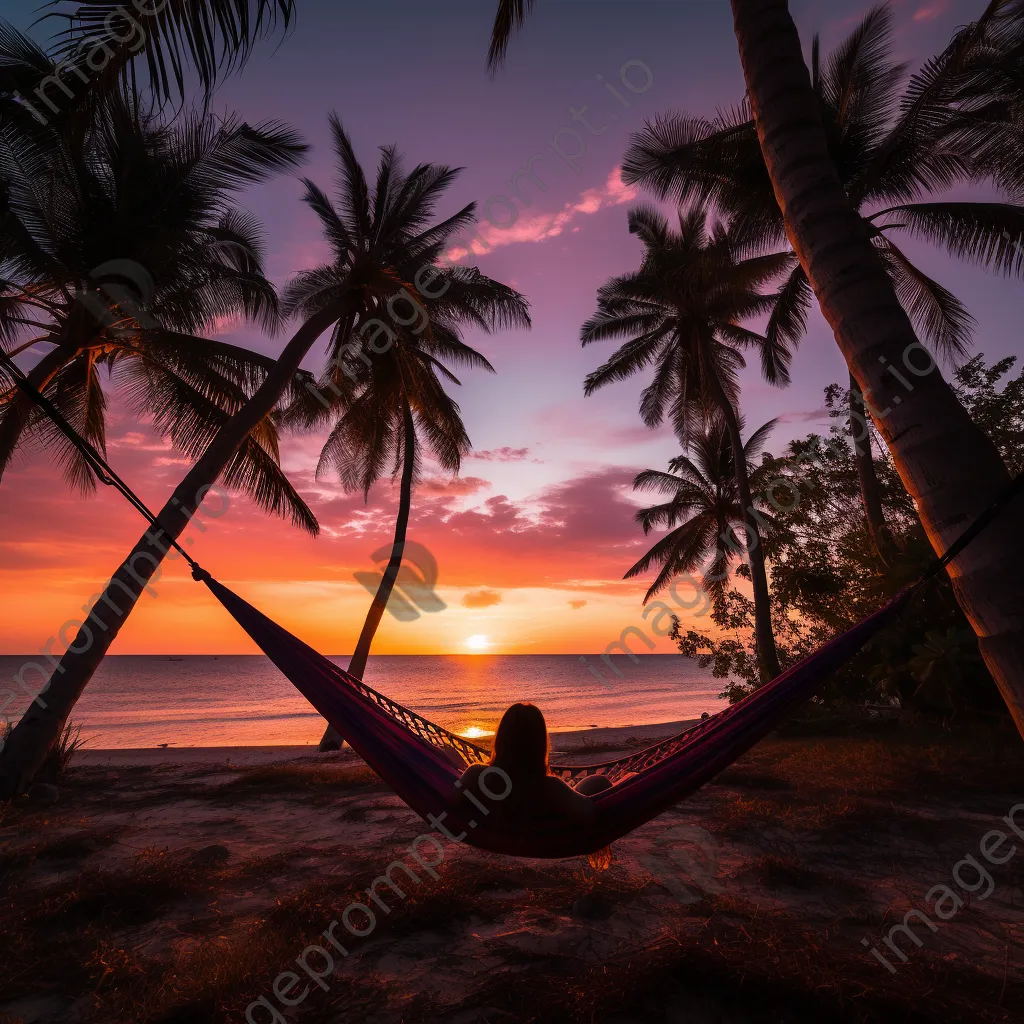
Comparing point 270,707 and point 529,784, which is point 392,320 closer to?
point 529,784

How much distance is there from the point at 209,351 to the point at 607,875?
5165 mm

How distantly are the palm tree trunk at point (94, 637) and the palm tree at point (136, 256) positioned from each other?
132 centimetres

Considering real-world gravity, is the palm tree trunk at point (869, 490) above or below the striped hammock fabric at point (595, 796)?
above

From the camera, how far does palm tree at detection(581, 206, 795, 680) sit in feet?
25.1

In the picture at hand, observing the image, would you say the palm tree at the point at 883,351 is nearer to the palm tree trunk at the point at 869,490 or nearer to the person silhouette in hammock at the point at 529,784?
the person silhouette in hammock at the point at 529,784

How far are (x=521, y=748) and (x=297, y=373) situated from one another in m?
5.79

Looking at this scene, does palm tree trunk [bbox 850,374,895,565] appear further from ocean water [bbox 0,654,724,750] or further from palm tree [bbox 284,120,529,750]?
ocean water [bbox 0,654,724,750]

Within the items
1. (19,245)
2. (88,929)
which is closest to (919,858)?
(88,929)

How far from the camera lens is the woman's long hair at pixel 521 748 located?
1734 mm

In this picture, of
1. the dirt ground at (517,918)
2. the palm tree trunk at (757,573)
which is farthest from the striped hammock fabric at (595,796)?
the palm tree trunk at (757,573)

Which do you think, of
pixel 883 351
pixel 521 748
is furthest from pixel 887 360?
pixel 521 748

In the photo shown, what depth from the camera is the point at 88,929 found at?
1.94 m

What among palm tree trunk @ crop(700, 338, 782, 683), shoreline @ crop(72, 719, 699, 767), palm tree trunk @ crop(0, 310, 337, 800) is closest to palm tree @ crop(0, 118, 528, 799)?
palm tree trunk @ crop(0, 310, 337, 800)

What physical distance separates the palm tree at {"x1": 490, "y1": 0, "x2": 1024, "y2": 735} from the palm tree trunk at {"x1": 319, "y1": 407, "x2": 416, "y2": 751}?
6523 millimetres
